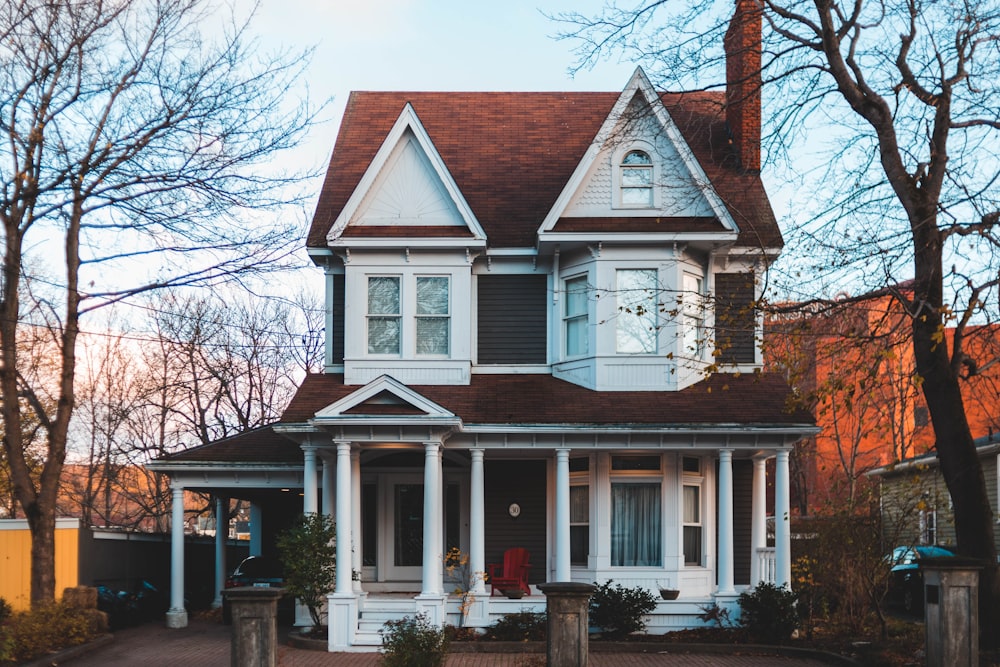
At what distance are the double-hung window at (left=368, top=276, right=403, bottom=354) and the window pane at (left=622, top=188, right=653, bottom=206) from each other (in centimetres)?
474

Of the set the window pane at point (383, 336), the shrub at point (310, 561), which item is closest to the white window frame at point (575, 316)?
the window pane at point (383, 336)

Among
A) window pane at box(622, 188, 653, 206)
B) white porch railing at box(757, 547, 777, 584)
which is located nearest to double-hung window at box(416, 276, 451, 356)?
Result: window pane at box(622, 188, 653, 206)

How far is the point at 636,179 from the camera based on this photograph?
832 inches

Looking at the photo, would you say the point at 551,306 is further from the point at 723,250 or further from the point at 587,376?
the point at 723,250

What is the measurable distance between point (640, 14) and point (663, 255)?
5.97 m

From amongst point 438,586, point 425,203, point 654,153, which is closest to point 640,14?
point 654,153

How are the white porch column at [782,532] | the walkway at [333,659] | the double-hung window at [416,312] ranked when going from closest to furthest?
1. the walkway at [333,659]
2. the white porch column at [782,532]
3. the double-hung window at [416,312]

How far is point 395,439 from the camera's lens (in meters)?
18.8

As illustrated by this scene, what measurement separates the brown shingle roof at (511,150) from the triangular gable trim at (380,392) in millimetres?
4132

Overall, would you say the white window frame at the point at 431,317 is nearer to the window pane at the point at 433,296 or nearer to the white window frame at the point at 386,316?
the window pane at the point at 433,296

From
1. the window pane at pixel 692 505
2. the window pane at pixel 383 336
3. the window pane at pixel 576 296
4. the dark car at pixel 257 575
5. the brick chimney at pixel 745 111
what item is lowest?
the dark car at pixel 257 575

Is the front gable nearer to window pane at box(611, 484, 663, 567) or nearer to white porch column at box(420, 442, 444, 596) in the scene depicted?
white porch column at box(420, 442, 444, 596)

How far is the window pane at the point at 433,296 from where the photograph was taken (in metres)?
21.3

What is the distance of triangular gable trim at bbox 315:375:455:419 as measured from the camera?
1847 cm
